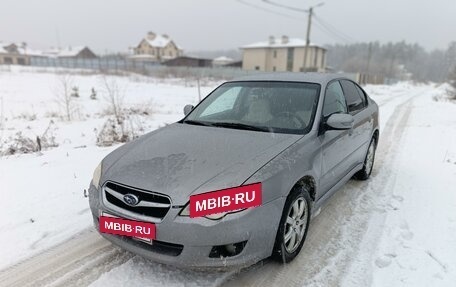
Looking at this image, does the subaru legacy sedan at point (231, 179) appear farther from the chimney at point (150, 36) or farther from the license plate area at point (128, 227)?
the chimney at point (150, 36)

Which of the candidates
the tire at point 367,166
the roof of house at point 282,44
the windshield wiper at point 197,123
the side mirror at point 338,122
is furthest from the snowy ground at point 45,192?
the roof of house at point 282,44

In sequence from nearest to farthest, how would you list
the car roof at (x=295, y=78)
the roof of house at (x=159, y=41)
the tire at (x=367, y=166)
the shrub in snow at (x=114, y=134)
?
the car roof at (x=295, y=78) → the tire at (x=367, y=166) → the shrub in snow at (x=114, y=134) → the roof of house at (x=159, y=41)

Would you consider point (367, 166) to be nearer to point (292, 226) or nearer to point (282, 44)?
point (292, 226)

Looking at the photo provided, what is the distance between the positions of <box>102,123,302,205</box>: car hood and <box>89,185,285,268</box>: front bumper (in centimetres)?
19

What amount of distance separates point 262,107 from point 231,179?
1.42 meters

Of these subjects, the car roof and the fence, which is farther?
the fence

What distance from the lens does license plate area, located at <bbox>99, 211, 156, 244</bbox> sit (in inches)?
93.4

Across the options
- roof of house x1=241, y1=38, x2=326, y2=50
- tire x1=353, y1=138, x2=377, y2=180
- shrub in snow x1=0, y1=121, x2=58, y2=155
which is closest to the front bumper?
tire x1=353, y1=138, x2=377, y2=180

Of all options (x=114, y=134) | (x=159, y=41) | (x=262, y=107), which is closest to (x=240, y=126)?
(x=262, y=107)

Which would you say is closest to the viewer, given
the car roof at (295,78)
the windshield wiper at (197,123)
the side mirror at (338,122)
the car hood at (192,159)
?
the car hood at (192,159)

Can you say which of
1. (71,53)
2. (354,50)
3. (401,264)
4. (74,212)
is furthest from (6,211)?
(354,50)

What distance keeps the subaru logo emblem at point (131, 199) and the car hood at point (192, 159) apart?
3.4 inches

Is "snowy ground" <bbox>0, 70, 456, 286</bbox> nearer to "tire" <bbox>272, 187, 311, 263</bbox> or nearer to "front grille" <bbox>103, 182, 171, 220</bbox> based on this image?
"tire" <bbox>272, 187, 311, 263</bbox>

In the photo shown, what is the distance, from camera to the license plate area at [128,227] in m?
2.37
